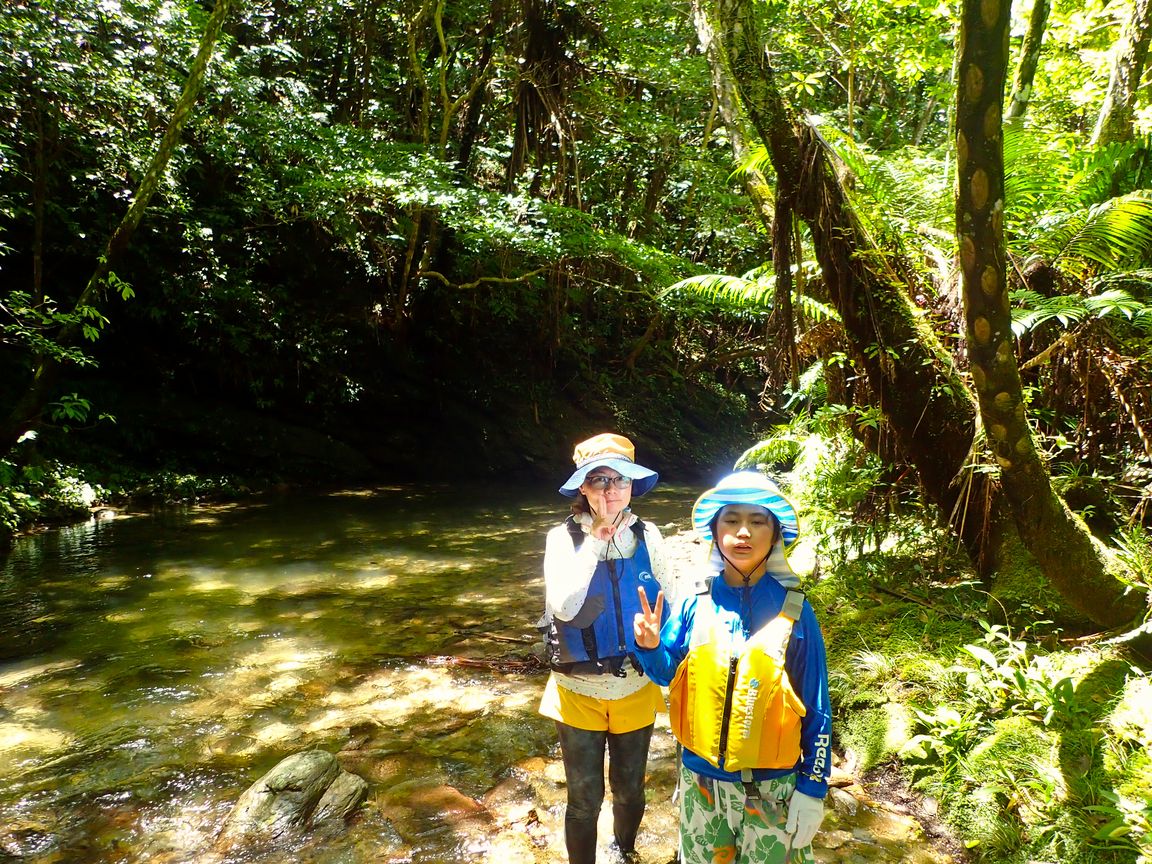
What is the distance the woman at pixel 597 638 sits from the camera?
2.58 m

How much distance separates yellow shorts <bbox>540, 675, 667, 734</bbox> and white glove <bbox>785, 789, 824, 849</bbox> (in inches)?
29.0

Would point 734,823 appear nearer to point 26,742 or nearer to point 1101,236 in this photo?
point 26,742

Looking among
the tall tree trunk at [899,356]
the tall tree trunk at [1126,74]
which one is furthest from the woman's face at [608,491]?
the tall tree trunk at [1126,74]

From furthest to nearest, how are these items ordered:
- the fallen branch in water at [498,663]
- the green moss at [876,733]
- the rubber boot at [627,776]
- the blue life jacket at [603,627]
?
the fallen branch in water at [498,663]
the green moss at [876,733]
the rubber boot at [627,776]
the blue life jacket at [603,627]

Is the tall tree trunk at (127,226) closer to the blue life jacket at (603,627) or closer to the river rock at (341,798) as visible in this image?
the river rock at (341,798)

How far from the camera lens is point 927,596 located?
4840mm

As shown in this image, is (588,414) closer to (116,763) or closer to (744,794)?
(116,763)

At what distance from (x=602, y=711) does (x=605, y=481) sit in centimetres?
84

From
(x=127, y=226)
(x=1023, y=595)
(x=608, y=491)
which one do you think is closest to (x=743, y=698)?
(x=608, y=491)

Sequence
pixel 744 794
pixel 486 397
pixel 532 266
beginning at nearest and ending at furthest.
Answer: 1. pixel 744 794
2. pixel 532 266
3. pixel 486 397

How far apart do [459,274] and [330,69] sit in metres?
6.10

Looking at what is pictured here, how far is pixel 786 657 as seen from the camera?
2.05 meters

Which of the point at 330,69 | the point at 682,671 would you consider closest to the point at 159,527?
the point at 682,671

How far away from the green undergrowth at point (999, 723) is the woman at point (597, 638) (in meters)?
1.70
